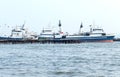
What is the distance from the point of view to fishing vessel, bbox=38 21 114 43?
15671 cm

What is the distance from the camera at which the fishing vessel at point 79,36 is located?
156712mm

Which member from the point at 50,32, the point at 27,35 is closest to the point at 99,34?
the point at 50,32

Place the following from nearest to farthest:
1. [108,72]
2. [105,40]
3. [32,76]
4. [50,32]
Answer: [32,76]
[108,72]
[105,40]
[50,32]

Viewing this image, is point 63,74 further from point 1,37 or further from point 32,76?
point 1,37

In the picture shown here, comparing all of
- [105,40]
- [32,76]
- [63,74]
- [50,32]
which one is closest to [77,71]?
[63,74]

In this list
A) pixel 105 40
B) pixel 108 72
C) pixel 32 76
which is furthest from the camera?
pixel 105 40

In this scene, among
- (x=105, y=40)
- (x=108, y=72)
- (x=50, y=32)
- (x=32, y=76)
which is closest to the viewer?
(x=32, y=76)

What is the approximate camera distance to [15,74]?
3170 centimetres

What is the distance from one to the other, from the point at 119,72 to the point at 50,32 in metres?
139

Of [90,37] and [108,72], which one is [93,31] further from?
[108,72]

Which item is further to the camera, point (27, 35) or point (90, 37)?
point (27, 35)

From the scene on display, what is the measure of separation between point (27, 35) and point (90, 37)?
2982cm

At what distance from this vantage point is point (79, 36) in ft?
529

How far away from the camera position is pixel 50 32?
170750 millimetres
